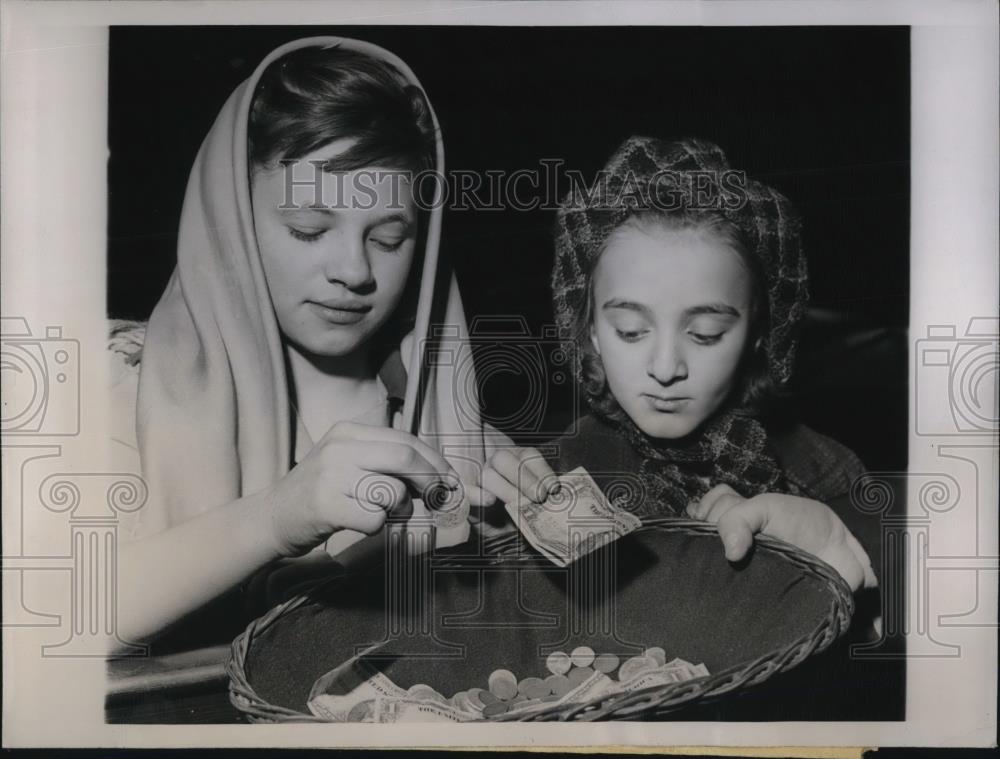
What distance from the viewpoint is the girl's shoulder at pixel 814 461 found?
2.40 m

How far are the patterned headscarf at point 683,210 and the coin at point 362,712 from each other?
30.7 inches

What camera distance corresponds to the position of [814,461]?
2402 mm

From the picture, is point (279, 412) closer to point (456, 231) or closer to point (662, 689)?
point (456, 231)

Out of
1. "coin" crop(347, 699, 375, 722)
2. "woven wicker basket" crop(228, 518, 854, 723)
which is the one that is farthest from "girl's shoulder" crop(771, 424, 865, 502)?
"coin" crop(347, 699, 375, 722)

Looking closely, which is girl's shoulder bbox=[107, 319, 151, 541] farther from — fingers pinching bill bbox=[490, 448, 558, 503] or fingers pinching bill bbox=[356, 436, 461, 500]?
fingers pinching bill bbox=[490, 448, 558, 503]

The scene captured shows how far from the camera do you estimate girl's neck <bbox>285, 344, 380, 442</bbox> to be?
94.0 inches

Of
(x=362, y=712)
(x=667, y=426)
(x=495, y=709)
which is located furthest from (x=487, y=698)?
(x=667, y=426)

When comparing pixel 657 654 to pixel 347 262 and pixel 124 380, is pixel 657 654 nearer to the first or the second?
pixel 347 262

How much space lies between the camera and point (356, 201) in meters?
2.34

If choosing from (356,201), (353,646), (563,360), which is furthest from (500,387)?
(353,646)

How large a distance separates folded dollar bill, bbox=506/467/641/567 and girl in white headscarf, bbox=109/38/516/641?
0.37 ft

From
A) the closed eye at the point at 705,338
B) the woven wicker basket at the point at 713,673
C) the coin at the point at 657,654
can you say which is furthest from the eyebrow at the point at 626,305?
the coin at the point at 657,654

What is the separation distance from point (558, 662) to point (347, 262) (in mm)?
1045

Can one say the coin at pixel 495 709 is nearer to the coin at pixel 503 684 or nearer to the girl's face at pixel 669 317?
the coin at pixel 503 684
